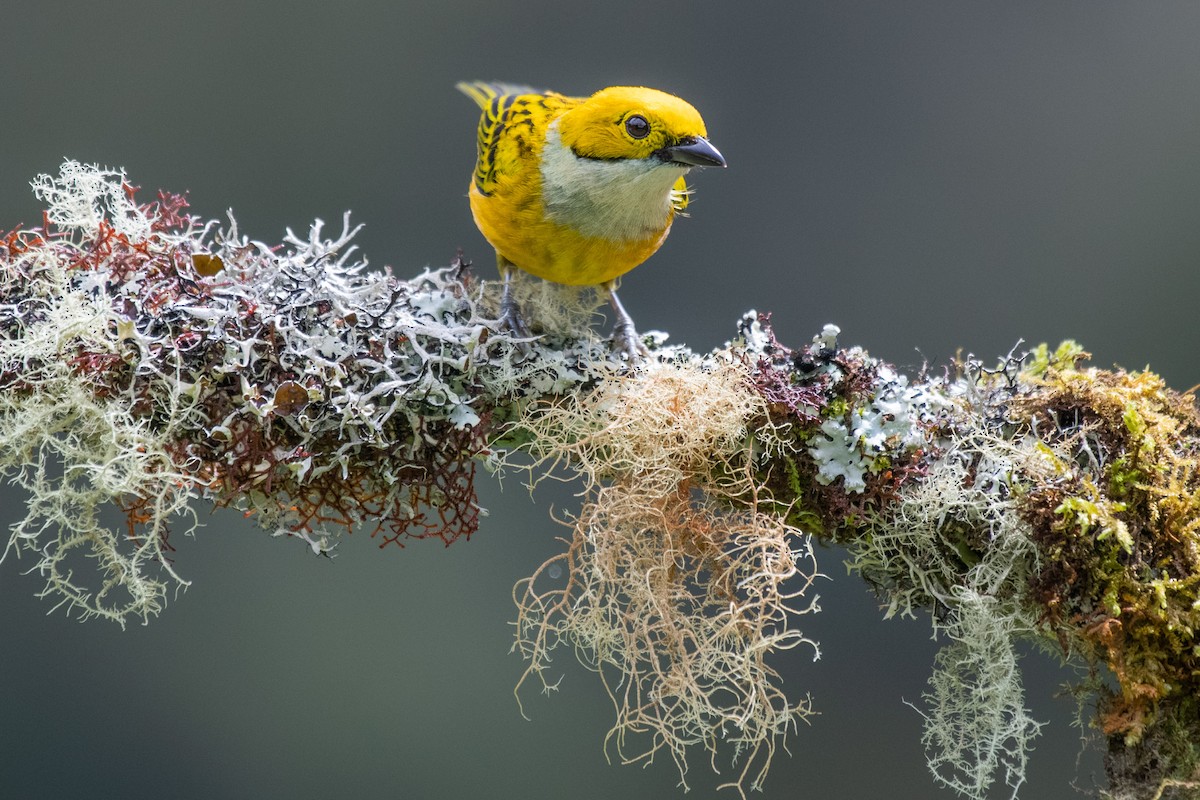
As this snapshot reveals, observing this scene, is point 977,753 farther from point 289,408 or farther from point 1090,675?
point 289,408

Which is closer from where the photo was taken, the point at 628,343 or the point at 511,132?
the point at 628,343

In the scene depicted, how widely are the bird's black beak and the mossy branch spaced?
0.89 ft

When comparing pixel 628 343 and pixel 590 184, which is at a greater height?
pixel 590 184

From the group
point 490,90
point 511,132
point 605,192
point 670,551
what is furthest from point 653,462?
point 490,90

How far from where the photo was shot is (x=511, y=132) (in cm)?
168

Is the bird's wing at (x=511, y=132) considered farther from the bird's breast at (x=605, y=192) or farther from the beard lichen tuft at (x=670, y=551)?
the beard lichen tuft at (x=670, y=551)

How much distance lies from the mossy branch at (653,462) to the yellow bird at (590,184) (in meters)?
0.19

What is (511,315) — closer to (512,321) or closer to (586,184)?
(512,321)

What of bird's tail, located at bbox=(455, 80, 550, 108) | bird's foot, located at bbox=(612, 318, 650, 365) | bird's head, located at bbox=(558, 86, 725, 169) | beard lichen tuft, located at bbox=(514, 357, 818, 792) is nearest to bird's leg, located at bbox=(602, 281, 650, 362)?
bird's foot, located at bbox=(612, 318, 650, 365)

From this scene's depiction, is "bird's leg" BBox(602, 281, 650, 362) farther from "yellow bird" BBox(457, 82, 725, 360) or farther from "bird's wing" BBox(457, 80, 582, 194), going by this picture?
"bird's wing" BBox(457, 80, 582, 194)

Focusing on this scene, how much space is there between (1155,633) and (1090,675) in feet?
0.33

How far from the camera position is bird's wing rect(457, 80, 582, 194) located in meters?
1.63

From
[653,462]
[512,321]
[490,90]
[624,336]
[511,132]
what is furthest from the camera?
[490,90]

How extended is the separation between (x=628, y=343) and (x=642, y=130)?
0.32 metres
